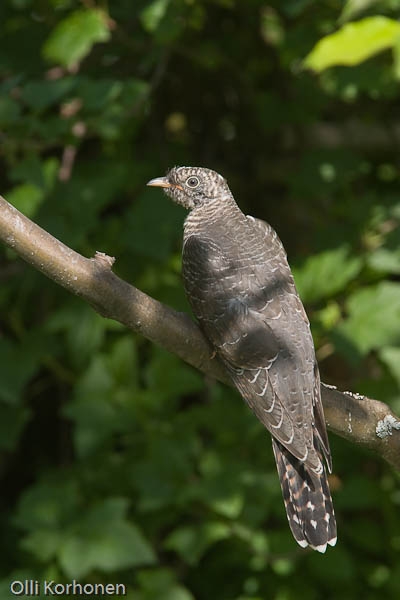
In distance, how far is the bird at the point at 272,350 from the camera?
2805 millimetres

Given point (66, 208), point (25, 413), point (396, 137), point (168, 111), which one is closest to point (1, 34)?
point (66, 208)

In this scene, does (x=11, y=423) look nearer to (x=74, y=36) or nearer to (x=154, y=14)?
(x=74, y=36)

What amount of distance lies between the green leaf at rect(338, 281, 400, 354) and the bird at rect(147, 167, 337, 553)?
0.46 m

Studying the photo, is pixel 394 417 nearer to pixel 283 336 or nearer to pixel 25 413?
pixel 283 336

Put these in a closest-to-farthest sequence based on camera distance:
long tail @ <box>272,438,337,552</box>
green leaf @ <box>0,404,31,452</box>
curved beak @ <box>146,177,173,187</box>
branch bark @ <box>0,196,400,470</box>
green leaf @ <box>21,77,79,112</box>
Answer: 1. branch bark @ <box>0,196,400,470</box>
2. long tail @ <box>272,438,337,552</box>
3. green leaf @ <box>21,77,79,112</box>
4. curved beak @ <box>146,177,173,187</box>
5. green leaf @ <box>0,404,31,452</box>

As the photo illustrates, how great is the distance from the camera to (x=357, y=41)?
3021mm

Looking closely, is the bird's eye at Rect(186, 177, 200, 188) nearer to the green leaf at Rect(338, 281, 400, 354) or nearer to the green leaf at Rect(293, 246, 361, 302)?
the green leaf at Rect(293, 246, 361, 302)

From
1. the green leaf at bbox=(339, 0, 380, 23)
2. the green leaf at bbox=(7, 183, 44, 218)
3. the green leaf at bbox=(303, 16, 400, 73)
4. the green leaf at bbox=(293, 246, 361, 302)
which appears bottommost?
the green leaf at bbox=(293, 246, 361, 302)

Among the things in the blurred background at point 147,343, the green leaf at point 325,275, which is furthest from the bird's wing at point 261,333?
the blurred background at point 147,343

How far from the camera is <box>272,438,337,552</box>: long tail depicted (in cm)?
279

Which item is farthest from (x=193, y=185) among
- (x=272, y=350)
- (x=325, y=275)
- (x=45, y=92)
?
(x=272, y=350)

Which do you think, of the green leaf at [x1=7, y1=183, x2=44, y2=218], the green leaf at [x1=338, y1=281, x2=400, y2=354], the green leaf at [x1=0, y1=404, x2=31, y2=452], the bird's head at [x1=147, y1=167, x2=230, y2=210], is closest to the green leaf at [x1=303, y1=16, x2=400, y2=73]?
the bird's head at [x1=147, y1=167, x2=230, y2=210]

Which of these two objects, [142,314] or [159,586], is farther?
[159,586]

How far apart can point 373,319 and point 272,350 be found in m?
0.75
